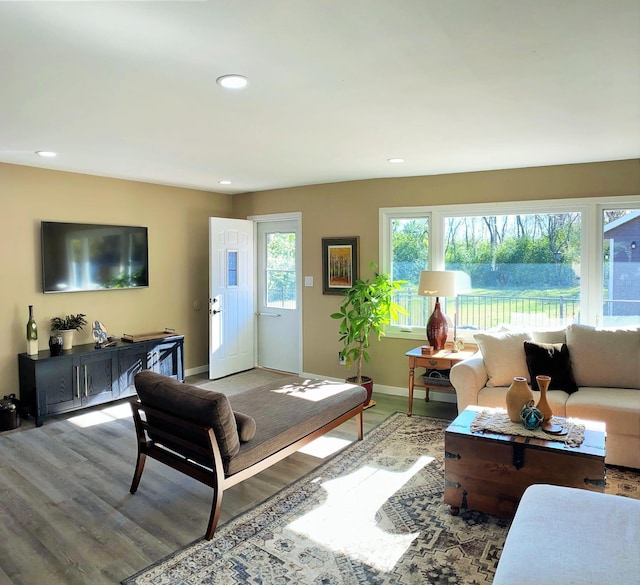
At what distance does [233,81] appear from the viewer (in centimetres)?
234

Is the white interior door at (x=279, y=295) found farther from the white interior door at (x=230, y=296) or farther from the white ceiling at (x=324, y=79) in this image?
the white ceiling at (x=324, y=79)

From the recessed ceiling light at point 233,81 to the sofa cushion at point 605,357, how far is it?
124 inches

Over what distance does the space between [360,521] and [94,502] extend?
63.2 inches

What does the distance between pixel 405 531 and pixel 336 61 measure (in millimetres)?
2363

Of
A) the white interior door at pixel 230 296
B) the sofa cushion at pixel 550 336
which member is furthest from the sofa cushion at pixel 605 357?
the white interior door at pixel 230 296

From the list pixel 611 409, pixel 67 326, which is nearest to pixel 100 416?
pixel 67 326

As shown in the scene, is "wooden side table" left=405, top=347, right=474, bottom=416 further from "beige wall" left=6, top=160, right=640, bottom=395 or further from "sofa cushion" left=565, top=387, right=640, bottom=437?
"sofa cushion" left=565, top=387, right=640, bottom=437

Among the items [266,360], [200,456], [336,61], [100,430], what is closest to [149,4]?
[336,61]

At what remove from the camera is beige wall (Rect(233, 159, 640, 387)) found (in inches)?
170

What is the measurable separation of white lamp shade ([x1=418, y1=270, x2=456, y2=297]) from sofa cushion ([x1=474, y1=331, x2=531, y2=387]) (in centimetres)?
61

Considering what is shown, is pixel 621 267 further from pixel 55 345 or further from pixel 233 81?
pixel 55 345

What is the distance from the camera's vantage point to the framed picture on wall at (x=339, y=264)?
214 inches

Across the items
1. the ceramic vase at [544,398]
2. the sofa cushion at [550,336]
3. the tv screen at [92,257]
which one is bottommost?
the ceramic vase at [544,398]

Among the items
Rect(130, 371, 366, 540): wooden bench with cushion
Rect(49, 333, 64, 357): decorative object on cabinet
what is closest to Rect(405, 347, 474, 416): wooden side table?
Rect(130, 371, 366, 540): wooden bench with cushion
